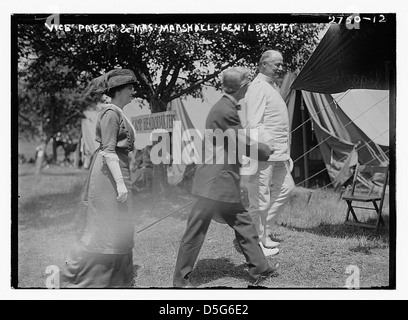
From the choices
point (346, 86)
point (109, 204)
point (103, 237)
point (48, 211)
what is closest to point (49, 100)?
point (48, 211)

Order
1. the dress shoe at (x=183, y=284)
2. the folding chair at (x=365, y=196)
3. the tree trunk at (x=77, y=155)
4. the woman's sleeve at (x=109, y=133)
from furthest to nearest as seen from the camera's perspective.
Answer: the tree trunk at (x=77, y=155), the folding chair at (x=365, y=196), the dress shoe at (x=183, y=284), the woman's sleeve at (x=109, y=133)

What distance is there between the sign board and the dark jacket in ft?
1.35

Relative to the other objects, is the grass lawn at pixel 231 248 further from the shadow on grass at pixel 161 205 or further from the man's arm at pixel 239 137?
the man's arm at pixel 239 137

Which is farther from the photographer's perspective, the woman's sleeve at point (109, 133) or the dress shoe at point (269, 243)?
the dress shoe at point (269, 243)

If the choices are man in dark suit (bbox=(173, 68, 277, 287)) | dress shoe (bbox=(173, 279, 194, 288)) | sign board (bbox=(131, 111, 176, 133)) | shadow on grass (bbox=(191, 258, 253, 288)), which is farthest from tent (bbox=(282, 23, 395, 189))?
dress shoe (bbox=(173, 279, 194, 288))

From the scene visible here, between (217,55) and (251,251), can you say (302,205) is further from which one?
(217,55)

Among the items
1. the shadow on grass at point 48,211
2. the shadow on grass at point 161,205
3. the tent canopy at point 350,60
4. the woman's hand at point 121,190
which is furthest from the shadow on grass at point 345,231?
the shadow on grass at point 48,211

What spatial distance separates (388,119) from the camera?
10.6 feet

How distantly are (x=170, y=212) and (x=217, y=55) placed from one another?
1.26 metres

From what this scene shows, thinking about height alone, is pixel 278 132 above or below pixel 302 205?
above

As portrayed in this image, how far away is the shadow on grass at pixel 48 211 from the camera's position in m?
3.64

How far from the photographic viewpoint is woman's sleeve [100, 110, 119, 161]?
285cm

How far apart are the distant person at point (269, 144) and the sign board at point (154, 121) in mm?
615
